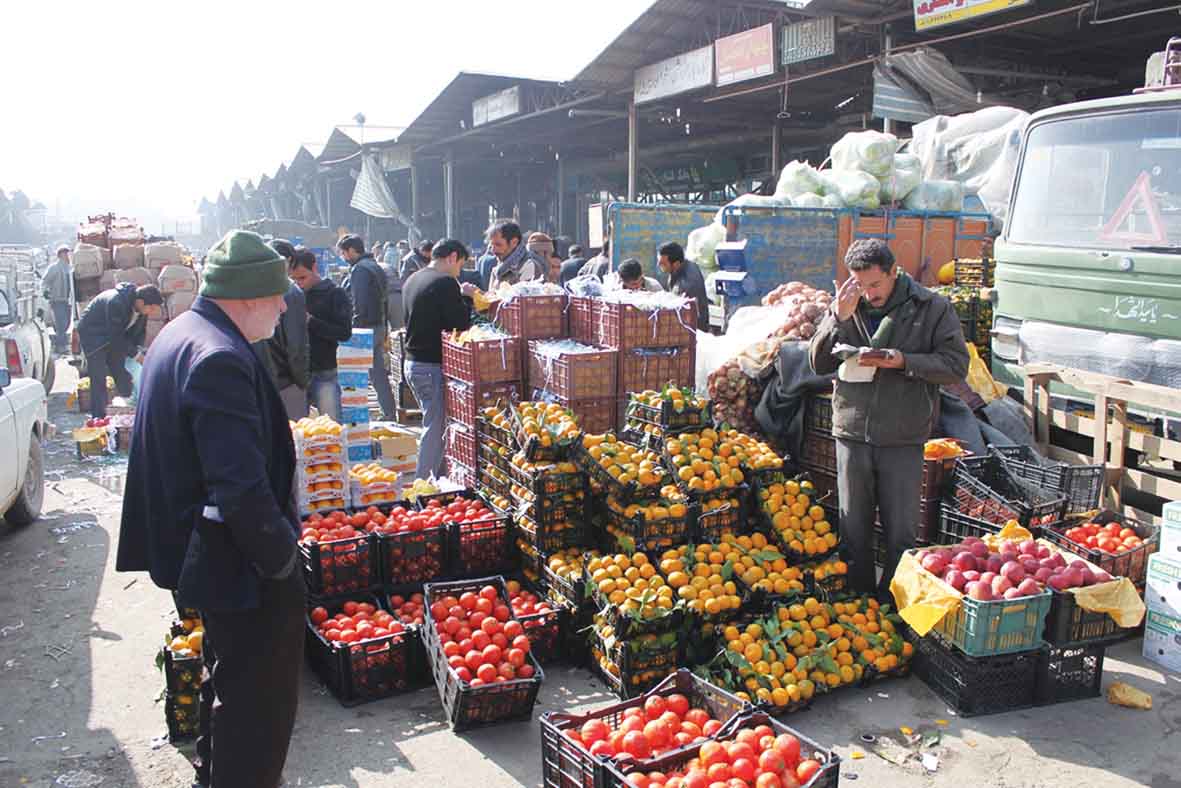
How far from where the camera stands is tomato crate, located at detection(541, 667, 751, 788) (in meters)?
3.22

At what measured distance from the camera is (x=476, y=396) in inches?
277

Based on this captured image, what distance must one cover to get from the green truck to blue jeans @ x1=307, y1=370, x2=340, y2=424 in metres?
5.84

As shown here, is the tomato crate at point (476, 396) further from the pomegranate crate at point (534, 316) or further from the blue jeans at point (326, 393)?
the blue jeans at point (326, 393)

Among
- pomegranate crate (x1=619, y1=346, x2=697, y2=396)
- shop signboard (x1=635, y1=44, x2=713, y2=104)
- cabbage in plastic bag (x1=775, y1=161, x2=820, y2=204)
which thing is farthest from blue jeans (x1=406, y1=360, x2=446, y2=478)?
shop signboard (x1=635, y1=44, x2=713, y2=104)

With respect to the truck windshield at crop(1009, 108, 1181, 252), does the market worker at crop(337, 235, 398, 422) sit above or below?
below

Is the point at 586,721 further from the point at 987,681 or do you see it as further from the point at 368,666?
the point at 987,681

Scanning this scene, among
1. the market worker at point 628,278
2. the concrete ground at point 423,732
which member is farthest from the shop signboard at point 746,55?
the concrete ground at point 423,732

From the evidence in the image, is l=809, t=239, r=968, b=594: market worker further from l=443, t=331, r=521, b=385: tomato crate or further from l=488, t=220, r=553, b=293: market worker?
l=488, t=220, r=553, b=293: market worker

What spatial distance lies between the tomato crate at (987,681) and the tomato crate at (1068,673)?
4 cm

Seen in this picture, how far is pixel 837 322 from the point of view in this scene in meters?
4.95

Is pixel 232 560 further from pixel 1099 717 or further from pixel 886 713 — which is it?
pixel 1099 717

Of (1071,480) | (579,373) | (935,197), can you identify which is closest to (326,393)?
(579,373)

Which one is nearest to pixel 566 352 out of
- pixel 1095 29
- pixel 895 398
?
pixel 895 398

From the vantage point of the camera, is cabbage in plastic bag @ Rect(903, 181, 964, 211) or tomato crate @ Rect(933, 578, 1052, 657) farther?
cabbage in plastic bag @ Rect(903, 181, 964, 211)
